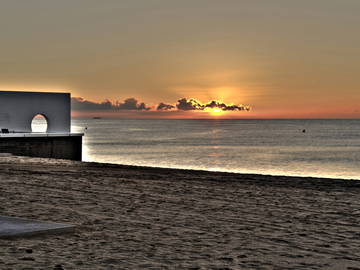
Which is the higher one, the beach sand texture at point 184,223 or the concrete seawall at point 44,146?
the concrete seawall at point 44,146

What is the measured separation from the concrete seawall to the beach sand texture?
2144 cm

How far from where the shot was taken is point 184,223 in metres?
7.42

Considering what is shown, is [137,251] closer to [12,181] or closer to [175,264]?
[175,264]

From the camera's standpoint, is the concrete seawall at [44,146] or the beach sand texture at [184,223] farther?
the concrete seawall at [44,146]

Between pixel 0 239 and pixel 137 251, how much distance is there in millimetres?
1477

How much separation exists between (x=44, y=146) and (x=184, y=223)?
29.6m

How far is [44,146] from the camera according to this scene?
35.8 meters

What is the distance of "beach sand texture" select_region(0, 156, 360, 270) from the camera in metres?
5.39

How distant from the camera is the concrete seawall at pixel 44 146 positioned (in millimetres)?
33906

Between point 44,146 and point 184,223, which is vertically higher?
point 44,146

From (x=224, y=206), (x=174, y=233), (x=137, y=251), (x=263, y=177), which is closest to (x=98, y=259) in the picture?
(x=137, y=251)

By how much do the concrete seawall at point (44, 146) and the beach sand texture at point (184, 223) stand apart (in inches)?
844

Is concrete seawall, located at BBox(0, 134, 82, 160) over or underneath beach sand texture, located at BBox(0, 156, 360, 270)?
over

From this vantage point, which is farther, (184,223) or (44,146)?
(44,146)
